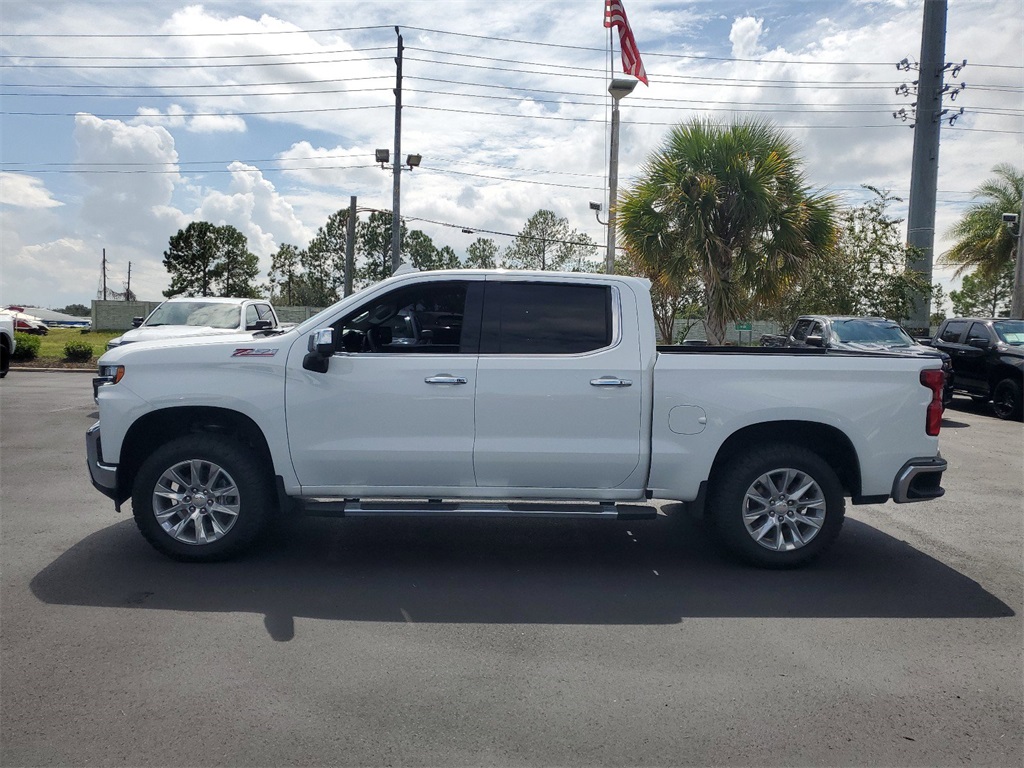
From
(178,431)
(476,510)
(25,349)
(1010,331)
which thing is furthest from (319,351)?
(25,349)

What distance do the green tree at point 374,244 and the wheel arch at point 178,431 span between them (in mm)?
63800

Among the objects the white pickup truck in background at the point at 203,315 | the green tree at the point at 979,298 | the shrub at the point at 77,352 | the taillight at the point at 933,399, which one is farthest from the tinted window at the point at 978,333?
the green tree at the point at 979,298

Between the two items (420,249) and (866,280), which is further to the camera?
(420,249)

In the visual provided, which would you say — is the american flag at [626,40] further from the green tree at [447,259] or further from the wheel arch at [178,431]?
the green tree at [447,259]

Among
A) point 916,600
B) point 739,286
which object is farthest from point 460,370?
point 739,286

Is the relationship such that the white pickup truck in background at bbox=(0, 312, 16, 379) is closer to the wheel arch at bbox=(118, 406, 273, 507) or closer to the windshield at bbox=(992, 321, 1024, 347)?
the wheel arch at bbox=(118, 406, 273, 507)

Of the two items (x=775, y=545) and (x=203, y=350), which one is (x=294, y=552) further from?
(x=775, y=545)

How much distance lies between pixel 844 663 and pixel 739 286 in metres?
12.7

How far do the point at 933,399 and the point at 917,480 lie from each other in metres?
0.56

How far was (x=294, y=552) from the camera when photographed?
610 centimetres

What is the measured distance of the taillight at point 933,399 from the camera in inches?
225

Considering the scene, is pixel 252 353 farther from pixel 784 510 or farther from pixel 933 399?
pixel 933 399

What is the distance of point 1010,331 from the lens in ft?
51.9

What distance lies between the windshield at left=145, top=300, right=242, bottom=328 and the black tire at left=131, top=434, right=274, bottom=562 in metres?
Answer: 9.66
